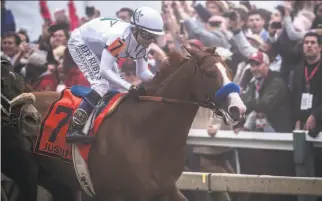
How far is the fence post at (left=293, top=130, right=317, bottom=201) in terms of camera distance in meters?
6.25

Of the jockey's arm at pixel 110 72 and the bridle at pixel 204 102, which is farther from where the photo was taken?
the jockey's arm at pixel 110 72

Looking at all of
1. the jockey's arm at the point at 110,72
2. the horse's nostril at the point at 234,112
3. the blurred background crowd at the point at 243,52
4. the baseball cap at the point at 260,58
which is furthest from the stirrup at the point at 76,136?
the baseball cap at the point at 260,58

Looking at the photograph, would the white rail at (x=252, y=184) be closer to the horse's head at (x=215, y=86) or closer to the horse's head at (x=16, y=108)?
the horse's head at (x=215, y=86)

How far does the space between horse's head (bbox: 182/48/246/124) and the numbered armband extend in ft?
1.78

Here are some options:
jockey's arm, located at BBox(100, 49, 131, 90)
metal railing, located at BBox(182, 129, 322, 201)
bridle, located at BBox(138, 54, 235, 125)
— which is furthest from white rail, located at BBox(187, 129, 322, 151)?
jockey's arm, located at BBox(100, 49, 131, 90)

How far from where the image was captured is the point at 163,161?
205 inches

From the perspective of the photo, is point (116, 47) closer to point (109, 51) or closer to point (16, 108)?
point (109, 51)

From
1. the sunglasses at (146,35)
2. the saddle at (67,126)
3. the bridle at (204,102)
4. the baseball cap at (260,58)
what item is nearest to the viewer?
the bridle at (204,102)

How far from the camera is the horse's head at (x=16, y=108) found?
4965 mm

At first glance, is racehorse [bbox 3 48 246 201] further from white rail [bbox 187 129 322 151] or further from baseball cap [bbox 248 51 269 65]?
baseball cap [bbox 248 51 269 65]

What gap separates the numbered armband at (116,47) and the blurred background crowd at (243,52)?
169cm

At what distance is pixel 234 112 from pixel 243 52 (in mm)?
2998

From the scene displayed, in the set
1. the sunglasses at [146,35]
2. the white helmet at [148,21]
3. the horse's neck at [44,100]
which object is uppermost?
the white helmet at [148,21]

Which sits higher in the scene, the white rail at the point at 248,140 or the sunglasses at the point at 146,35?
the sunglasses at the point at 146,35
